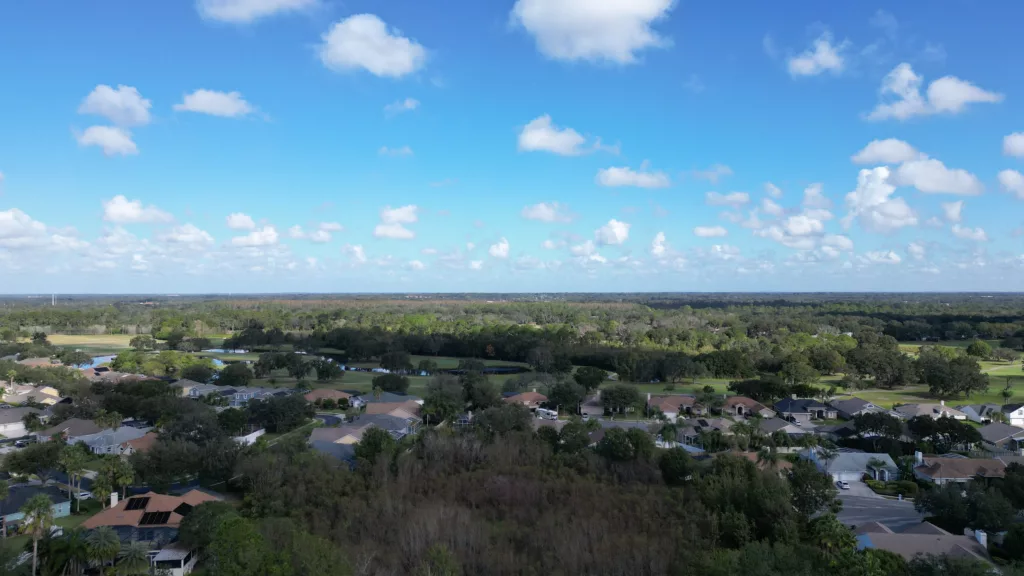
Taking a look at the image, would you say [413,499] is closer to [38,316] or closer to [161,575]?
[161,575]

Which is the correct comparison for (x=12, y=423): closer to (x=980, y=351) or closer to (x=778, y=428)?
(x=778, y=428)

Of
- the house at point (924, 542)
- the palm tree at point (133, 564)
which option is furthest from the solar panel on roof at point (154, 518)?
the house at point (924, 542)

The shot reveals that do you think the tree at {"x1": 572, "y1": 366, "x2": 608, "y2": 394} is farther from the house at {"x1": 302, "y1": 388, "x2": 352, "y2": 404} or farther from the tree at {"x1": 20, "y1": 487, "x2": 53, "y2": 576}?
the tree at {"x1": 20, "y1": 487, "x2": 53, "y2": 576}

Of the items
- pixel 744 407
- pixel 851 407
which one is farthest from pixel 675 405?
pixel 851 407

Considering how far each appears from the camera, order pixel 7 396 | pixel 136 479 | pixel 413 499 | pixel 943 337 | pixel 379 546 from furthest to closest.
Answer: pixel 943 337, pixel 7 396, pixel 136 479, pixel 413 499, pixel 379 546

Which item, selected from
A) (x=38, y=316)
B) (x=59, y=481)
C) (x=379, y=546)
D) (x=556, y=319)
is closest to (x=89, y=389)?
(x=59, y=481)

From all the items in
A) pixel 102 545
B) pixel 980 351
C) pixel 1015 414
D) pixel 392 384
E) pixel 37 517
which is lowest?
pixel 1015 414
